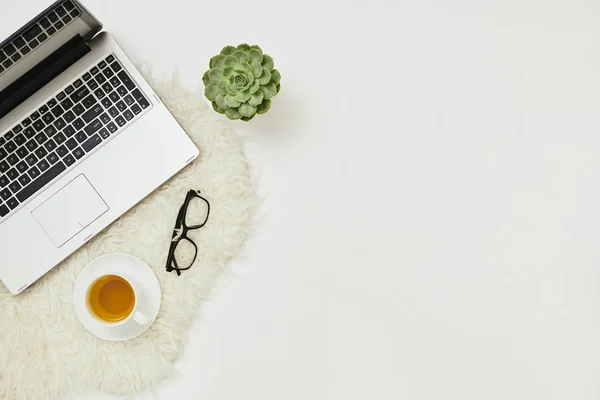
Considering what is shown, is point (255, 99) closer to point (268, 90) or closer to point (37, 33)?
point (268, 90)

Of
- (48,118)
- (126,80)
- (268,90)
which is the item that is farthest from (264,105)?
(48,118)

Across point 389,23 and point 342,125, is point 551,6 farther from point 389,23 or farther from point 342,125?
point 342,125

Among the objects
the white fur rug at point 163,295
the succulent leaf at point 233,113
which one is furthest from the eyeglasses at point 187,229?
the succulent leaf at point 233,113

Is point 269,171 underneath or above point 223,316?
above

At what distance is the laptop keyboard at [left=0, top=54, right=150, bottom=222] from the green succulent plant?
11 cm

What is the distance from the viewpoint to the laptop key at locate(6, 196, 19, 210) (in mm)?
732

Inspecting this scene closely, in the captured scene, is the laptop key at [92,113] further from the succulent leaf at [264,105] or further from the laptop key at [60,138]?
the succulent leaf at [264,105]

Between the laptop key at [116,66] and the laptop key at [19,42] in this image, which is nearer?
the laptop key at [19,42]

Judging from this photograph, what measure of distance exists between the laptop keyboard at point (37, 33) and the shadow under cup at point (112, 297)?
0.30 m

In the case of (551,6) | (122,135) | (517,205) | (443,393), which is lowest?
(443,393)

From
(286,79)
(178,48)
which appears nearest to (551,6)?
(286,79)

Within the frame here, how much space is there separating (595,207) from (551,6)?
32 cm

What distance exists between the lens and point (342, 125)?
0.80 meters

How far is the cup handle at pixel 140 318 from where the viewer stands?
0.75 meters
